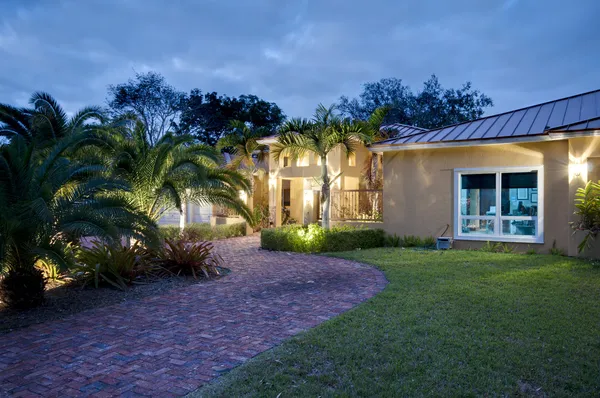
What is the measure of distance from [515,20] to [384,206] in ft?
52.4

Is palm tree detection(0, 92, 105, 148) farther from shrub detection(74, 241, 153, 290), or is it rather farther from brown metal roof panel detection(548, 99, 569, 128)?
brown metal roof panel detection(548, 99, 569, 128)

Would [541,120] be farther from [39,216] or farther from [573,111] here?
[39,216]

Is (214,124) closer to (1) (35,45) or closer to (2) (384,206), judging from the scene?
(1) (35,45)

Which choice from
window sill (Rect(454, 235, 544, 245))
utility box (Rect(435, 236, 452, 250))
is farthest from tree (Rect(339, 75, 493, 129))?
utility box (Rect(435, 236, 452, 250))

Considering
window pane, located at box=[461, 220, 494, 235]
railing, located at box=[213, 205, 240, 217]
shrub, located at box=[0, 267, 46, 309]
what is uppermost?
railing, located at box=[213, 205, 240, 217]

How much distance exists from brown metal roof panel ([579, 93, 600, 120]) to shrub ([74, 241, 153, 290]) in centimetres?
1199

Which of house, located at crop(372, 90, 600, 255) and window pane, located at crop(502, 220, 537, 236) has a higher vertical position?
house, located at crop(372, 90, 600, 255)

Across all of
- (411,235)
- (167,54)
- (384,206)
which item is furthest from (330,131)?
(167,54)

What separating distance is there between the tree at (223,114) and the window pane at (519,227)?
2249 centimetres

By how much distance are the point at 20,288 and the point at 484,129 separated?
1208 cm

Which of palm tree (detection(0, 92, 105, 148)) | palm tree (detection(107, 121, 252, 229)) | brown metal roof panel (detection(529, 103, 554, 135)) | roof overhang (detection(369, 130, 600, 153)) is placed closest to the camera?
palm tree (detection(107, 121, 252, 229))

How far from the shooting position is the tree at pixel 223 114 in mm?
32375

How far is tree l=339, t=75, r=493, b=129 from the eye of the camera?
33.2 m

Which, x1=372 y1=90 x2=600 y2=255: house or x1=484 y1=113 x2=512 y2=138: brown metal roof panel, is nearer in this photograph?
x1=372 y1=90 x2=600 y2=255: house
